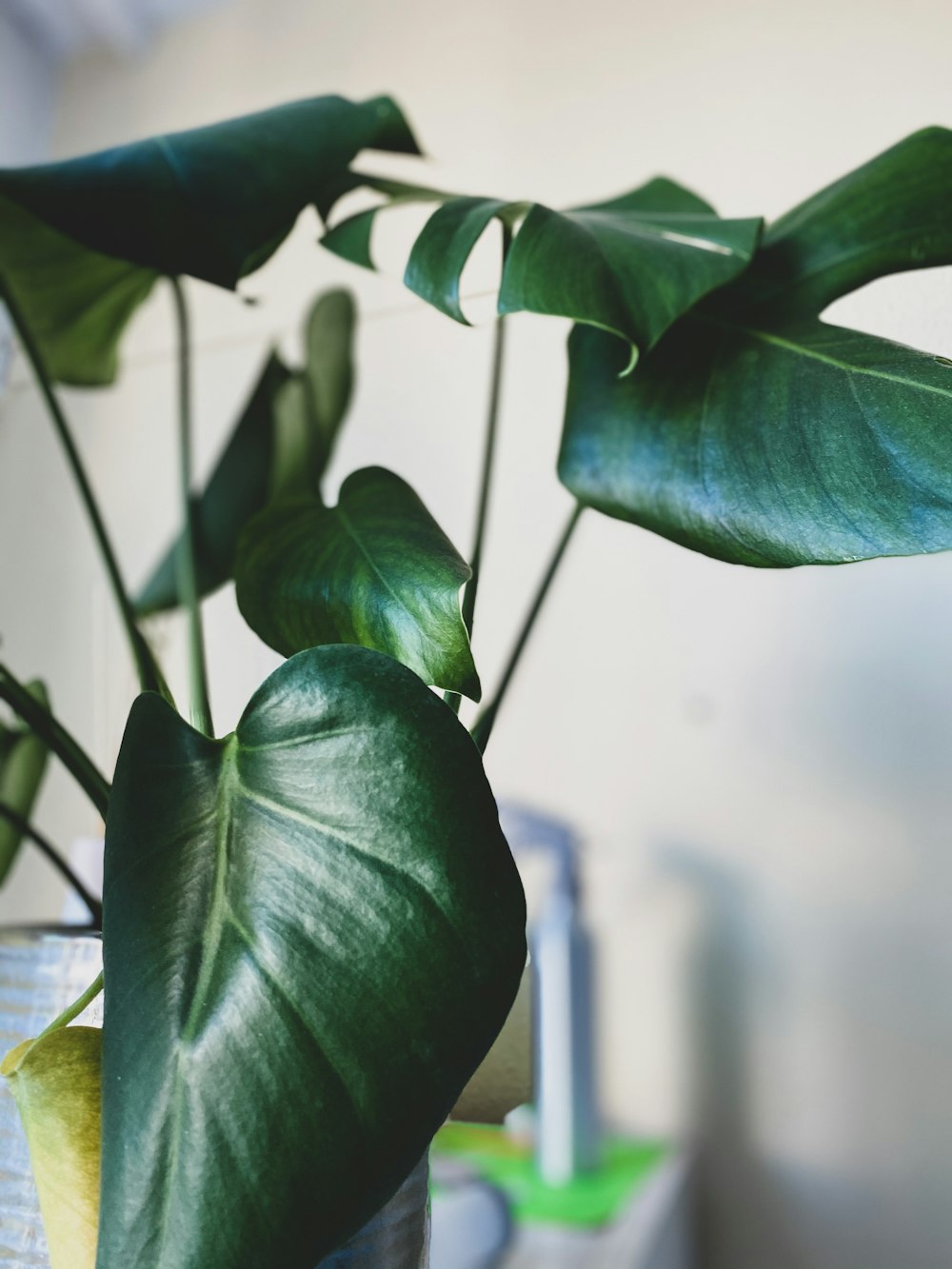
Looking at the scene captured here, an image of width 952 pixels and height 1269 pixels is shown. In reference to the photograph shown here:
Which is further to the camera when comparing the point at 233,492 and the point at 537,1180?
the point at 233,492

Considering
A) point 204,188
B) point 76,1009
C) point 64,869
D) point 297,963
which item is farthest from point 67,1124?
point 204,188

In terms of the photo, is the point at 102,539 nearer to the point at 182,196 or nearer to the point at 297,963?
the point at 182,196

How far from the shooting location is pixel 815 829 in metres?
0.74

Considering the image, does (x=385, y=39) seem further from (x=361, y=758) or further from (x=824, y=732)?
(x=361, y=758)

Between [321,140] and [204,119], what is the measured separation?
854mm

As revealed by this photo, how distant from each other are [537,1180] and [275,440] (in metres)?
0.61

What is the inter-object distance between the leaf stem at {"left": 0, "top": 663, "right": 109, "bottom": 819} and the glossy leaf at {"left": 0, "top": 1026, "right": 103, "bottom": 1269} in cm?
15

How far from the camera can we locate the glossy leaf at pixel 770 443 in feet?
1.18

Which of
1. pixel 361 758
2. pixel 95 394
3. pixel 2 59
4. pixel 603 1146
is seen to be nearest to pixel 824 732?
pixel 603 1146

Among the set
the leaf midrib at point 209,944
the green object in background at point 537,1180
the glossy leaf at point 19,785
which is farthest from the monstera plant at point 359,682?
the green object in background at point 537,1180

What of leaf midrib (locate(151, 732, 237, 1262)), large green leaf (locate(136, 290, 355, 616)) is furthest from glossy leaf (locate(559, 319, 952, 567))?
large green leaf (locate(136, 290, 355, 616))

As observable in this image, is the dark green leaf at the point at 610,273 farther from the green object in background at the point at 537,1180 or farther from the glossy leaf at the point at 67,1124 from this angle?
the green object in background at the point at 537,1180

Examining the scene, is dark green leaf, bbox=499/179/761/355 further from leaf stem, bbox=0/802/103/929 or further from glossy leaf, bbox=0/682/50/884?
glossy leaf, bbox=0/682/50/884

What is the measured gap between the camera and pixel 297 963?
0.88 ft
